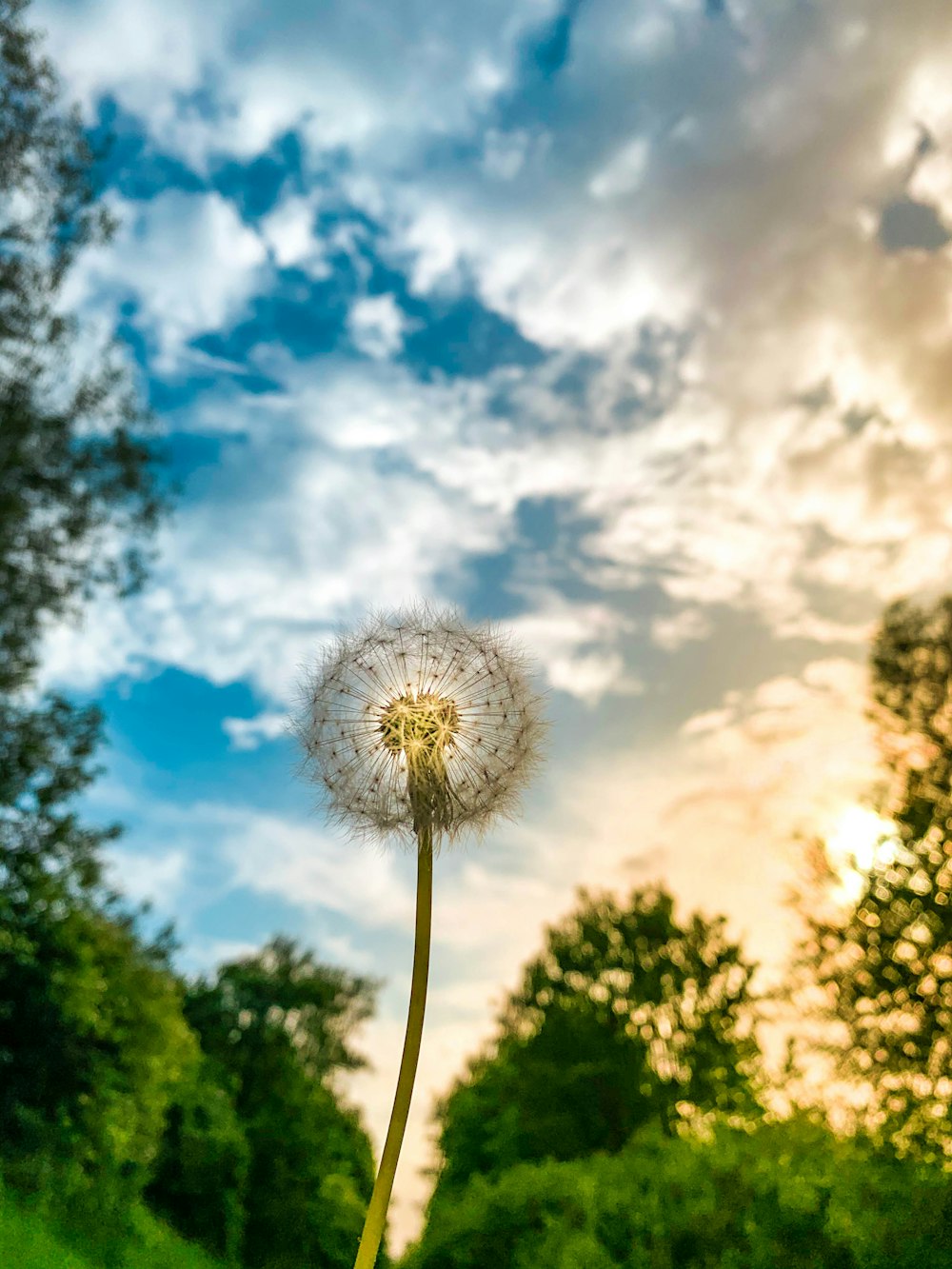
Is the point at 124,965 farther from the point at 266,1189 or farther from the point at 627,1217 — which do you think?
the point at 266,1189

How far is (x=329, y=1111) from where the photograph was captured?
134 ft

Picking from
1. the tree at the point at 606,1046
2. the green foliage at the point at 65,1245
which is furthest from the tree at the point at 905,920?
the green foliage at the point at 65,1245

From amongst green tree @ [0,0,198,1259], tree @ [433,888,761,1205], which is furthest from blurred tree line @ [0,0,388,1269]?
tree @ [433,888,761,1205]

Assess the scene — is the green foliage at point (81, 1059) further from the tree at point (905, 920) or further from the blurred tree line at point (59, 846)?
the tree at point (905, 920)

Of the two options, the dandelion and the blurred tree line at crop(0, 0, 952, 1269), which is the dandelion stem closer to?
the dandelion

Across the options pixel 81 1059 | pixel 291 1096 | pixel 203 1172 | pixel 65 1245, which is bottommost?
pixel 65 1245

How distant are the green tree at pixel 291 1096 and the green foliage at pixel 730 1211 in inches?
928

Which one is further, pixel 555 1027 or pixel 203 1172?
pixel 203 1172

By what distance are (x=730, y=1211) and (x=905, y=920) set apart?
278 inches

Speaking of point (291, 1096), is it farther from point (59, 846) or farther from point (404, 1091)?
point (404, 1091)

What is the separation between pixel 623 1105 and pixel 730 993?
4.44 metres

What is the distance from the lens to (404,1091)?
2.55m

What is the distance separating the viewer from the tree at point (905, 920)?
1596cm

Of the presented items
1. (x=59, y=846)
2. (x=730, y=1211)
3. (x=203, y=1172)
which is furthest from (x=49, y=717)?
(x=203, y=1172)
